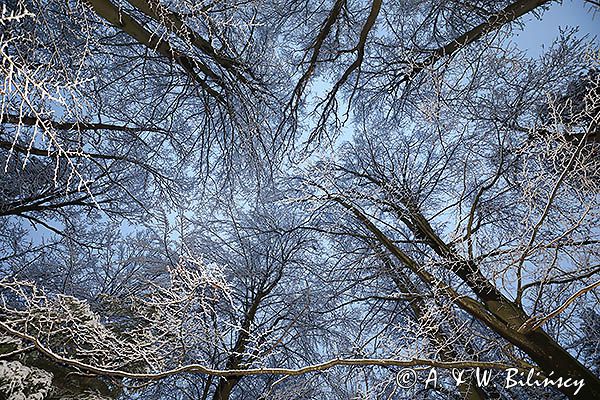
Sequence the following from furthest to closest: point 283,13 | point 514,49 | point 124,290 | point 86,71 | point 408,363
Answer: point 124,290
point 283,13
point 86,71
point 514,49
point 408,363

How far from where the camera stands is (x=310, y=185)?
3.40 metres

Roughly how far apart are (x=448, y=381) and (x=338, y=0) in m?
3.95

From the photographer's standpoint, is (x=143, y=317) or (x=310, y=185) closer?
(x=143, y=317)

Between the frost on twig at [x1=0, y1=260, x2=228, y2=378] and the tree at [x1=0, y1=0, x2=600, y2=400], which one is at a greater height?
the tree at [x1=0, y1=0, x2=600, y2=400]

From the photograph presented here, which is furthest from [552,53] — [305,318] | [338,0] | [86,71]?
[86,71]

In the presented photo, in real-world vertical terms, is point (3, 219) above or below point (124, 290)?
above

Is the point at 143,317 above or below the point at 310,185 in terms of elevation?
below

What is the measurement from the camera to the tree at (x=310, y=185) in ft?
8.89

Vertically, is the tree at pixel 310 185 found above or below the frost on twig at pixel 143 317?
above

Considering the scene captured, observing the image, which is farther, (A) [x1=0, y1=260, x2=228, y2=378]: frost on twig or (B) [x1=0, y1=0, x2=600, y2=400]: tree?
(B) [x1=0, y1=0, x2=600, y2=400]: tree

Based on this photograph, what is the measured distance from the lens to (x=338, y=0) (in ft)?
10.7

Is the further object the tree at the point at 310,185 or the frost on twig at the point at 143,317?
the tree at the point at 310,185

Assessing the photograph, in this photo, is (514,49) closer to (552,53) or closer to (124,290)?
(552,53)

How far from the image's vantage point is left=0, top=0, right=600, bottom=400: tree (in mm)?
2711
